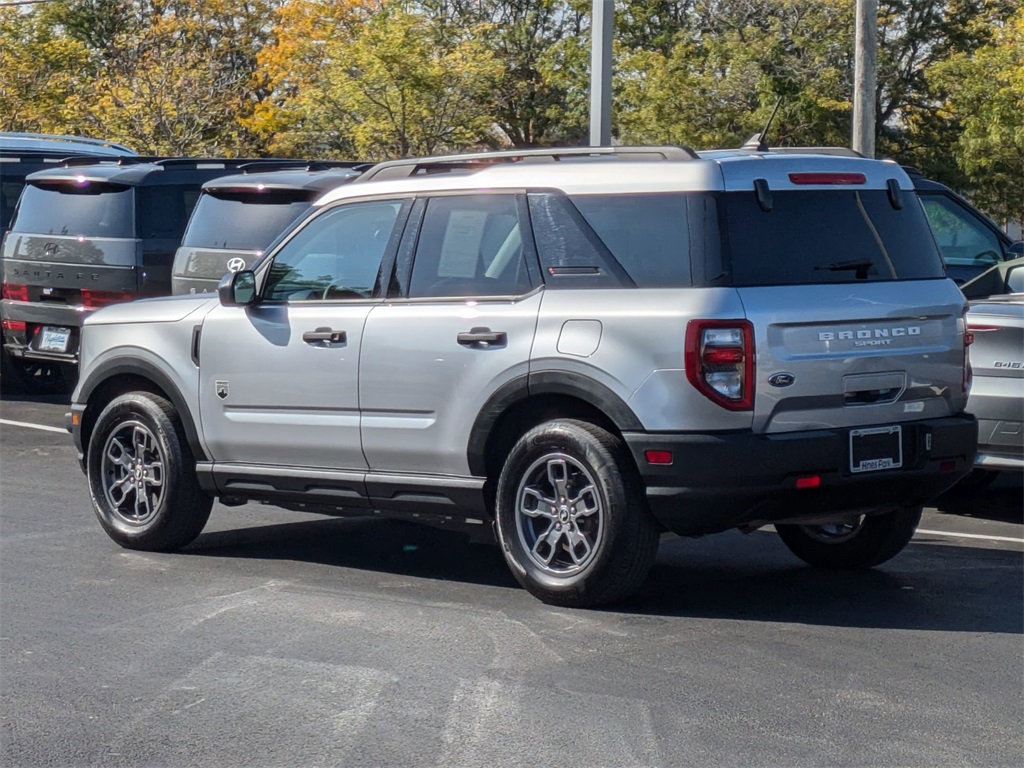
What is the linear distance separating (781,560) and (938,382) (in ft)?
5.26

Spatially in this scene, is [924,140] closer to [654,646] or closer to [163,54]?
[163,54]

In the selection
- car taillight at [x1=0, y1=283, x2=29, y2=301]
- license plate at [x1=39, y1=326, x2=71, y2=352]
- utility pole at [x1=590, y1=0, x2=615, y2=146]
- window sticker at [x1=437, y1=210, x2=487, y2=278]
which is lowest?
license plate at [x1=39, y1=326, x2=71, y2=352]

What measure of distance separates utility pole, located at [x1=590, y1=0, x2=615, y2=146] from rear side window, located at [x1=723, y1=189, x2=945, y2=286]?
727 cm

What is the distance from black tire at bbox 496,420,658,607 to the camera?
6309mm

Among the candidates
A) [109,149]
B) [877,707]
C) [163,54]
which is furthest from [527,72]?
[877,707]

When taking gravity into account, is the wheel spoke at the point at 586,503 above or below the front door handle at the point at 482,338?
below

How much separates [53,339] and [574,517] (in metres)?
8.19

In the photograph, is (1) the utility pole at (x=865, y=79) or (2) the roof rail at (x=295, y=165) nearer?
(2) the roof rail at (x=295, y=165)

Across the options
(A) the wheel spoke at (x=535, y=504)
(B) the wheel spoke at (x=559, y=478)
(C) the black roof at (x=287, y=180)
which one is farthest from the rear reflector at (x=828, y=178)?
(C) the black roof at (x=287, y=180)

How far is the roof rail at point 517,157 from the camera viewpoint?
21.6 feet

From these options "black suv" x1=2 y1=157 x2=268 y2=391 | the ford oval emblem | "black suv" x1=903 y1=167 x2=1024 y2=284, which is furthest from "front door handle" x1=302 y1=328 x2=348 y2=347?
"black suv" x1=903 y1=167 x2=1024 y2=284

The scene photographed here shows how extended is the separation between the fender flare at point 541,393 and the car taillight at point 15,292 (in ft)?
26.6

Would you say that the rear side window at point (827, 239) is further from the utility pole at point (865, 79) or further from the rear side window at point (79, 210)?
the utility pole at point (865, 79)

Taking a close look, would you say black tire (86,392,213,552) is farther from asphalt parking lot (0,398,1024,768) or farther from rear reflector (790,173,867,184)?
rear reflector (790,173,867,184)
